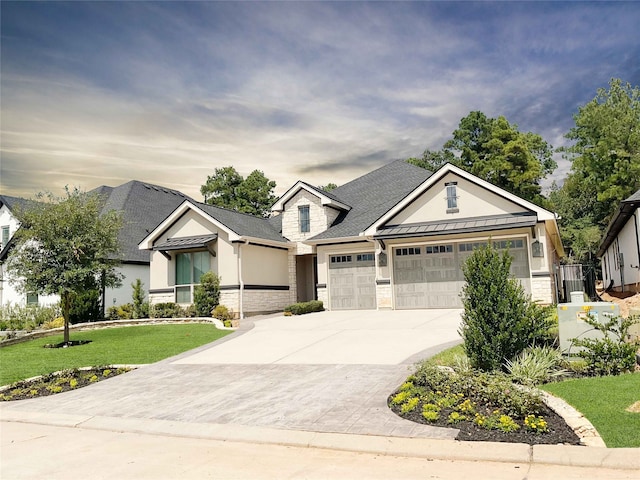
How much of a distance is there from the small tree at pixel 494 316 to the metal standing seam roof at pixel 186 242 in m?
16.1

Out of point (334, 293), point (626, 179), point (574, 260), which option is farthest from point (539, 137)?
point (334, 293)

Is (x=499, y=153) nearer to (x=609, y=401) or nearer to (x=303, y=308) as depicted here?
(x=303, y=308)

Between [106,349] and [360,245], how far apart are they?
12.0 metres

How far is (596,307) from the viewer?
9453 mm

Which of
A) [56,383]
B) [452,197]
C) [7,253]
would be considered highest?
[452,197]

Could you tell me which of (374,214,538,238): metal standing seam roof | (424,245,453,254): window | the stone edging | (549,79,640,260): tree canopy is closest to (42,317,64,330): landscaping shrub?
(374,214,538,238): metal standing seam roof

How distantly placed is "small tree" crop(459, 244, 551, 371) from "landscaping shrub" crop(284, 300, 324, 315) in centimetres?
1328

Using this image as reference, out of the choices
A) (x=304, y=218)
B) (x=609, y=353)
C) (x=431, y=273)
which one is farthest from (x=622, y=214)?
(x=609, y=353)

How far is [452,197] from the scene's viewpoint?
21.7 meters

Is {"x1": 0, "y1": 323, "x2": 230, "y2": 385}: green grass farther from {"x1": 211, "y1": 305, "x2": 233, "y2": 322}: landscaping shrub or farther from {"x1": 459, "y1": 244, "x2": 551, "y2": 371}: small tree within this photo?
{"x1": 459, "y1": 244, "x2": 551, "y2": 371}: small tree

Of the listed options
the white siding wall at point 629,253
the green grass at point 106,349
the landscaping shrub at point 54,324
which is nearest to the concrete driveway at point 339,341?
the green grass at point 106,349

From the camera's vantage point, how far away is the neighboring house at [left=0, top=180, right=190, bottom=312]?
27.3 metres

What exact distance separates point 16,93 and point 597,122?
41.7 metres

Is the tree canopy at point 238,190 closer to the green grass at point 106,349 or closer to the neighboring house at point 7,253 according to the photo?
the neighboring house at point 7,253
